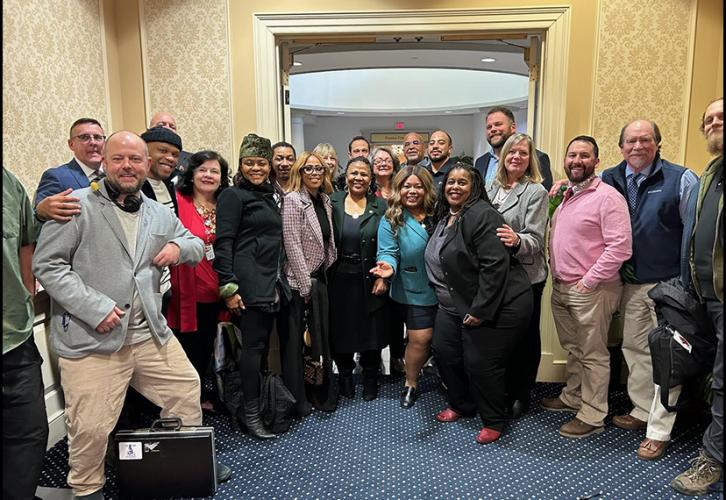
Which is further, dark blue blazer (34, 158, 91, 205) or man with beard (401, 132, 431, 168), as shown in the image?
man with beard (401, 132, 431, 168)

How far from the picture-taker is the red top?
2.52 metres

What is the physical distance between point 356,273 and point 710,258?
1.68 meters

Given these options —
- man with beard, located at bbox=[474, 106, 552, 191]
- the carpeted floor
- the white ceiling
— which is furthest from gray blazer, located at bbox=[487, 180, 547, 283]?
the white ceiling

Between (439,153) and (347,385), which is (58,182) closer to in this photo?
(347,385)

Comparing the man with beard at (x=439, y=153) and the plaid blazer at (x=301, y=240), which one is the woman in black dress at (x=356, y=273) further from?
the man with beard at (x=439, y=153)

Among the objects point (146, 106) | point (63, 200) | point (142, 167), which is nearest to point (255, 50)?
point (146, 106)

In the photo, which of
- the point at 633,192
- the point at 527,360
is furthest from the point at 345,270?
the point at 633,192

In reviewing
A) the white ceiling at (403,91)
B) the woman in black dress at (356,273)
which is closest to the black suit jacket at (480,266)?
the woman in black dress at (356,273)

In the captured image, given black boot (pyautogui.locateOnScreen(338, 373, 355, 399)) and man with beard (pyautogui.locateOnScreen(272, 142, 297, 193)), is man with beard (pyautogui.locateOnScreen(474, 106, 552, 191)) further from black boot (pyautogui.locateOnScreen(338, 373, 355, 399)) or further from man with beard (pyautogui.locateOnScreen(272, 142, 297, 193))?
black boot (pyautogui.locateOnScreen(338, 373, 355, 399))

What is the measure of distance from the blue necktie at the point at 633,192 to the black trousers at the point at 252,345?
76.7 inches

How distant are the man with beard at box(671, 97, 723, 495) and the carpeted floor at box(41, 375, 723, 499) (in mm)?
137

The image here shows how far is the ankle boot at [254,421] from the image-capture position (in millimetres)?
2664

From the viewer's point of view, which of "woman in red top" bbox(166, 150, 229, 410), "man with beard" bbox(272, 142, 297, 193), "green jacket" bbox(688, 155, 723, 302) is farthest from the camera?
"man with beard" bbox(272, 142, 297, 193)

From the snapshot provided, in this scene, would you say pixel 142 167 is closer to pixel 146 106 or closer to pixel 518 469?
pixel 146 106
